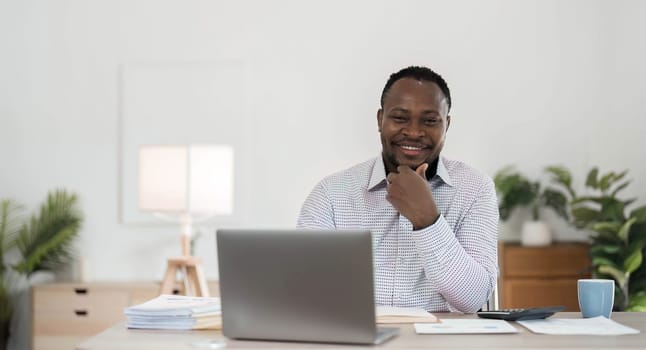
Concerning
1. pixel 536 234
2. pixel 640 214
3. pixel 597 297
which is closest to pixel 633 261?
pixel 640 214

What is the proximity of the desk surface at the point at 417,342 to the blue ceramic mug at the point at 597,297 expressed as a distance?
0.77 ft

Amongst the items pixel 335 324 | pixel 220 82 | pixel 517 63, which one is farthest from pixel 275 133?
pixel 335 324

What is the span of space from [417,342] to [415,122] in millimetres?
932

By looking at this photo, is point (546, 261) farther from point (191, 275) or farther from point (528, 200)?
point (191, 275)

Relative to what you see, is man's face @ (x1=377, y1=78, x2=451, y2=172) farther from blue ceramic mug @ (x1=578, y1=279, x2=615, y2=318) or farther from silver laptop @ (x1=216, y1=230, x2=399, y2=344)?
silver laptop @ (x1=216, y1=230, x2=399, y2=344)

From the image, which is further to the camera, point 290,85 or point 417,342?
point 290,85

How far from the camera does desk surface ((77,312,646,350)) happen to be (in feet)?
5.77

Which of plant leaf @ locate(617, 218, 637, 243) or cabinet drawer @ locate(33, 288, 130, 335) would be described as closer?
plant leaf @ locate(617, 218, 637, 243)

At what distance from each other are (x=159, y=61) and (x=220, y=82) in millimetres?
422

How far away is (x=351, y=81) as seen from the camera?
5727 mm

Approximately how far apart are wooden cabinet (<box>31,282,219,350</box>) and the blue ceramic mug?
11.3ft

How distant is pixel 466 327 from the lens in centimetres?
196

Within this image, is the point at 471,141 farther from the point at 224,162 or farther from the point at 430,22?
the point at 224,162

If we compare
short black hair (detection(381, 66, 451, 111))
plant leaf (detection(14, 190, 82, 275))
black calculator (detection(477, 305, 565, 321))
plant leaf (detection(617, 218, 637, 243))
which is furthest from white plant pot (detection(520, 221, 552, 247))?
black calculator (detection(477, 305, 565, 321))
